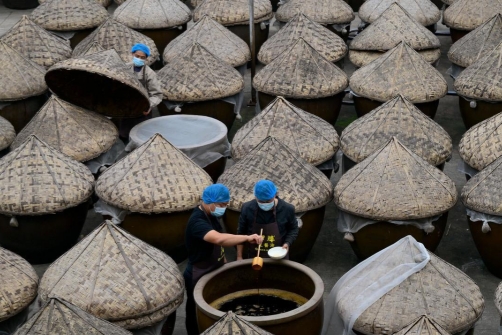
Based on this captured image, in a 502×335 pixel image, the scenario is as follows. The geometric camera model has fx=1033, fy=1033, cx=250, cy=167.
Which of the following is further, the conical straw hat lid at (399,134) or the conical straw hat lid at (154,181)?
the conical straw hat lid at (399,134)

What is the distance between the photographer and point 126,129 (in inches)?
424

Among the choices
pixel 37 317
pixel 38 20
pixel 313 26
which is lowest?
pixel 38 20

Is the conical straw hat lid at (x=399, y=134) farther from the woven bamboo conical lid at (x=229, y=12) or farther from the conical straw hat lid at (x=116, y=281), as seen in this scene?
the woven bamboo conical lid at (x=229, y=12)

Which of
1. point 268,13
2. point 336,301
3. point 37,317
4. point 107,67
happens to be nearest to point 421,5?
point 268,13

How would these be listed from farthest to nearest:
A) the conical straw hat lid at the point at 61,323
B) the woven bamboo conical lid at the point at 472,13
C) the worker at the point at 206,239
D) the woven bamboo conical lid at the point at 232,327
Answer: the woven bamboo conical lid at the point at 472,13 < the worker at the point at 206,239 < the conical straw hat lid at the point at 61,323 < the woven bamboo conical lid at the point at 232,327

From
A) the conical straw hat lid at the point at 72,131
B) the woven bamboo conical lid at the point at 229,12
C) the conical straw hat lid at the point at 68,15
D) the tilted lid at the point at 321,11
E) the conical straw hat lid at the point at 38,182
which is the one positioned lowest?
the conical straw hat lid at the point at 68,15

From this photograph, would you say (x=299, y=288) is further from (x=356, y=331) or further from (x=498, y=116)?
(x=498, y=116)

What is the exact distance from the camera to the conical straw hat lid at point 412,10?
13.9m

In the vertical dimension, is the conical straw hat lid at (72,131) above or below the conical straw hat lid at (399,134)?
below

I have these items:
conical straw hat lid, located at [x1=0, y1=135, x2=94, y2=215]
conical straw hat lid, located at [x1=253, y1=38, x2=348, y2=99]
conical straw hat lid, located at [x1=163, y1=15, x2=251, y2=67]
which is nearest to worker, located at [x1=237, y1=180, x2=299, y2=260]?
conical straw hat lid, located at [x1=0, y1=135, x2=94, y2=215]

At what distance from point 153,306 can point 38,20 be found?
7.68 meters

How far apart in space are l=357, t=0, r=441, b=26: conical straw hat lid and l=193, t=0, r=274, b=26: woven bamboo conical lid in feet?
4.82

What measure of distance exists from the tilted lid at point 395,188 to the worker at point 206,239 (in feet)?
4.79

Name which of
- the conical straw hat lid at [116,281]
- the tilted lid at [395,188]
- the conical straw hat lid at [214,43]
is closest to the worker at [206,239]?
the conical straw hat lid at [116,281]
